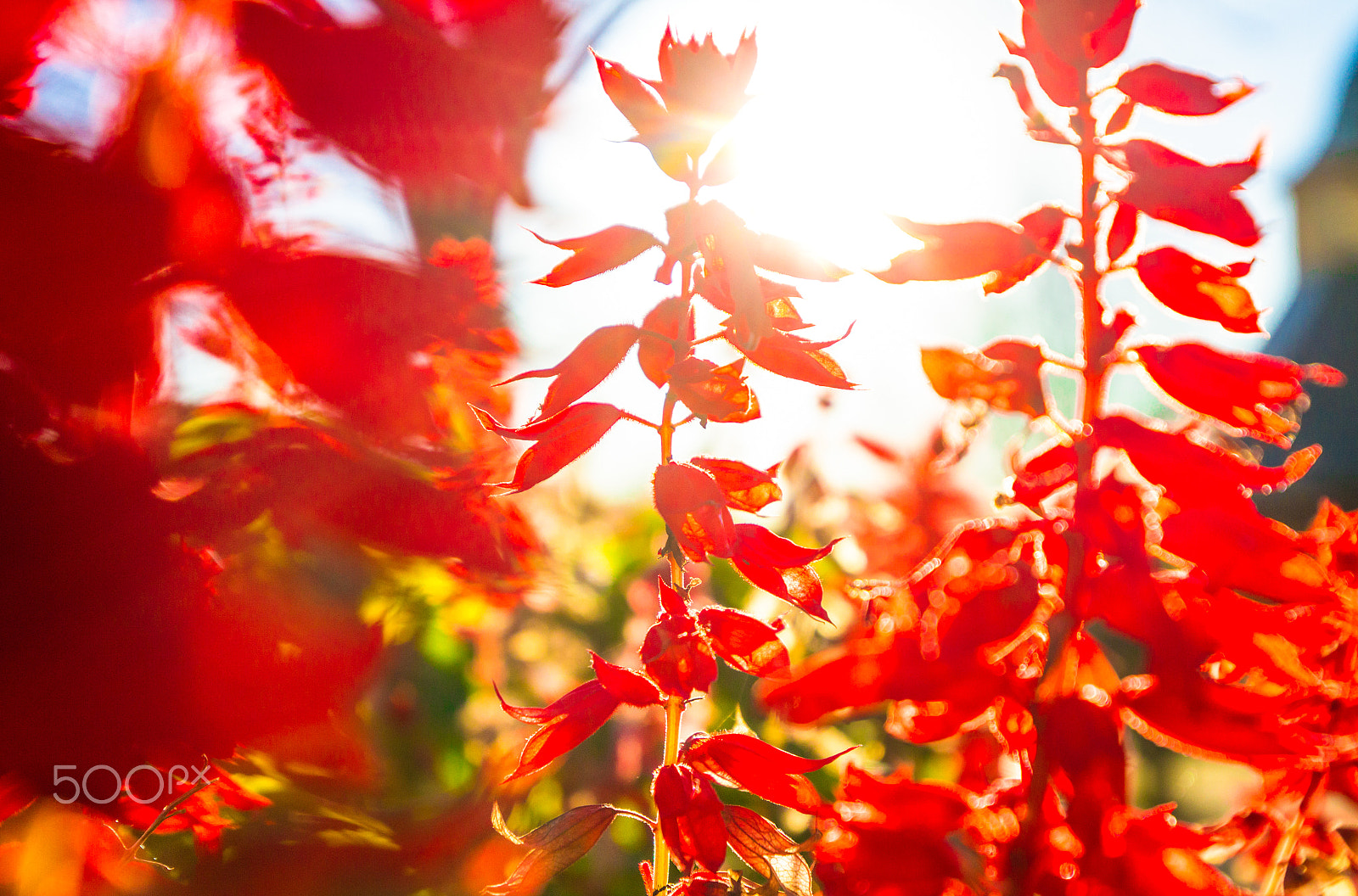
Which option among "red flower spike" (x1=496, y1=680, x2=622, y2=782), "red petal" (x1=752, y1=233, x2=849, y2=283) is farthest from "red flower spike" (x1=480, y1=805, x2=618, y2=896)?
"red petal" (x1=752, y1=233, x2=849, y2=283)

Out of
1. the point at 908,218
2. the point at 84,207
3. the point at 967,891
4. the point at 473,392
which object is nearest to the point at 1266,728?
the point at 967,891

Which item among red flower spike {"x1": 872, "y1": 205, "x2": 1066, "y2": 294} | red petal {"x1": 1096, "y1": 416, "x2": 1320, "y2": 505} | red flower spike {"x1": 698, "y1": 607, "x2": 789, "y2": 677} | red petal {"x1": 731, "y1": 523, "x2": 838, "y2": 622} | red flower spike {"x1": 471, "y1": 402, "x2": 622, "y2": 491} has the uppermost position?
red flower spike {"x1": 872, "y1": 205, "x2": 1066, "y2": 294}

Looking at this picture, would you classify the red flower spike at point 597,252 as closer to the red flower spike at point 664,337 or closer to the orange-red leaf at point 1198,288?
the red flower spike at point 664,337

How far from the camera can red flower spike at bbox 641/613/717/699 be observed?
0.32 meters

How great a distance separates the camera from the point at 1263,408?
39 cm

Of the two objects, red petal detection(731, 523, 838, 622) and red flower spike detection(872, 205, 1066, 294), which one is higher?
red flower spike detection(872, 205, 1066, 294)

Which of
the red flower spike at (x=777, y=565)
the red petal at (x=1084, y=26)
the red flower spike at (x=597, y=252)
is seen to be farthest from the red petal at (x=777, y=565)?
the red petal at (x=1084, y=26)

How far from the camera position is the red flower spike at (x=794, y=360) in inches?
13.2

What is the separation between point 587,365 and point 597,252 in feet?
0.14

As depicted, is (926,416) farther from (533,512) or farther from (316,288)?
(316,288)

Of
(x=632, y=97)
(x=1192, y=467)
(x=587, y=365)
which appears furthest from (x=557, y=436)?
(x=1192, y=467)

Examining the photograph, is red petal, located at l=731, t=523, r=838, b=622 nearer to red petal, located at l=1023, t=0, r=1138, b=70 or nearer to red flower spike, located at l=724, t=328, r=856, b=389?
red flower spike, located at l=724, t=328, r=856, b=389

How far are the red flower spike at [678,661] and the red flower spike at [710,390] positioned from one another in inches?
3.2

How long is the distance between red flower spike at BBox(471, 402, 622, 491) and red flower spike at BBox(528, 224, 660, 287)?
5 cm
